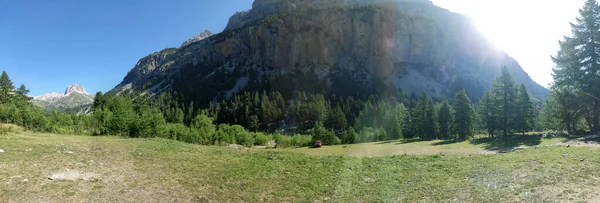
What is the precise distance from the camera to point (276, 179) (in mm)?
14977

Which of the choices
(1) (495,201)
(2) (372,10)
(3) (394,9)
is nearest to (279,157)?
(1) (495,201)

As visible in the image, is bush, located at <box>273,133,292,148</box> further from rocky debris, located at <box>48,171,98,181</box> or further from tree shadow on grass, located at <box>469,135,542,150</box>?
rocky debris, located at <box>48,171,98,181</box>

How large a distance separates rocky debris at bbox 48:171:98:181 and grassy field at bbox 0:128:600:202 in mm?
37

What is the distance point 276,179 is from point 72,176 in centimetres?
916

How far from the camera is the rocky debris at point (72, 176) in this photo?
12.0 meters

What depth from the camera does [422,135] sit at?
6719 centimetres

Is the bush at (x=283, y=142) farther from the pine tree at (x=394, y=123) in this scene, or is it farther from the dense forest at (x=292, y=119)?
the pine tree at (x=394, y=123)

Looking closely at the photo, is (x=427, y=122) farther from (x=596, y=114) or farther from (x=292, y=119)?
(x=292, y=119)

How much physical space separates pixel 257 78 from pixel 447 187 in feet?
566

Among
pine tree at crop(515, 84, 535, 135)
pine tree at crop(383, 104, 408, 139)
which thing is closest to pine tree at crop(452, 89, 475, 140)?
pine tree at crop(515, 84, 535, 135)

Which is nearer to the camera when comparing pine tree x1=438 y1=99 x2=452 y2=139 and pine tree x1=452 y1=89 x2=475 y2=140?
pine tree x1=452 y1=89 x2=475 y2=140

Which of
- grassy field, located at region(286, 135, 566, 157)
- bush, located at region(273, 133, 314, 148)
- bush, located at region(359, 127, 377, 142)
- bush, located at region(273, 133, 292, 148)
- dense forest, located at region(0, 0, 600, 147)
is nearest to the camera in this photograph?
grassy field, located at region(286, 135, 566, 157)

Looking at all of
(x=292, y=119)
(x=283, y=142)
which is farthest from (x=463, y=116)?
(x=292, y=119)

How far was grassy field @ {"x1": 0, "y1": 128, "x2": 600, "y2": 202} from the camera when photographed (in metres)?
11.0
